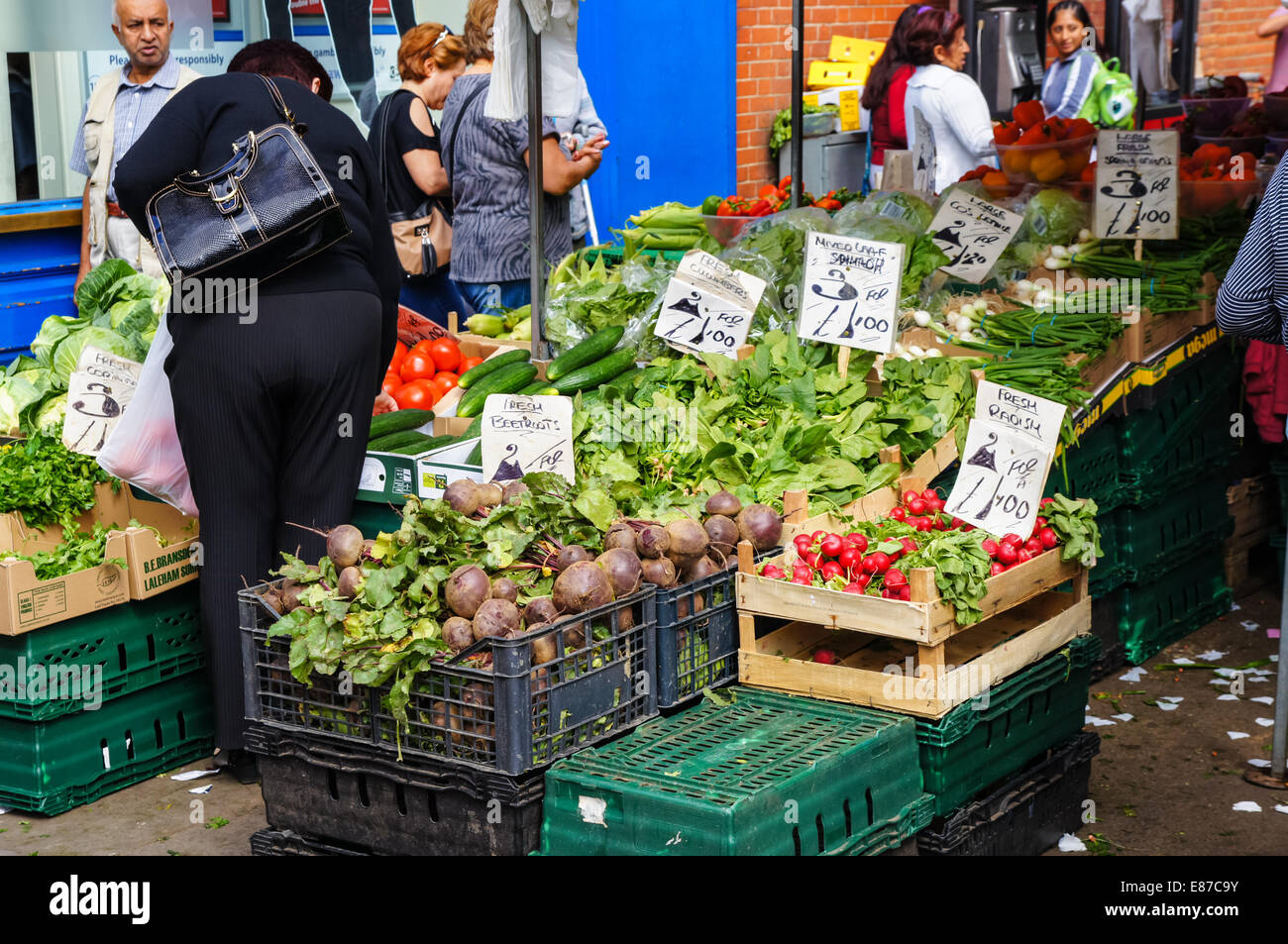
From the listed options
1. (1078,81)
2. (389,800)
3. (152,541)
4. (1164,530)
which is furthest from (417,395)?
(1078,81)

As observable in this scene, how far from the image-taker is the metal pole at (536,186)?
5.78m

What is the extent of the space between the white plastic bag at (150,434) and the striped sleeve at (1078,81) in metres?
8.92

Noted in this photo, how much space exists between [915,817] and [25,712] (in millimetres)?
2721

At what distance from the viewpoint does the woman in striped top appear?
1173 cm

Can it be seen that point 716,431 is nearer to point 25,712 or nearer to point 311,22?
point 25,712

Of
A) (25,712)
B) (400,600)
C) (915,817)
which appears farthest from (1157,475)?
(25,712)

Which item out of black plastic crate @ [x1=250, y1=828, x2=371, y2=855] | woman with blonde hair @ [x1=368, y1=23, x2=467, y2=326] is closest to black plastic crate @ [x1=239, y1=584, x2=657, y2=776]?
black plastic crate @ [x1=250, y1=828, x2=371, y2=855]

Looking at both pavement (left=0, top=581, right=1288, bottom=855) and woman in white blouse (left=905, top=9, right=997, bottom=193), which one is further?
woman in white blouse (left=905, top=9, right=997, bottom=193)

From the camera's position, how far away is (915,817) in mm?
3713

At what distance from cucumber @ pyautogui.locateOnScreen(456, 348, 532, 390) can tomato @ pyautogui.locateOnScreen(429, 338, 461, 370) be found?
0.13 m

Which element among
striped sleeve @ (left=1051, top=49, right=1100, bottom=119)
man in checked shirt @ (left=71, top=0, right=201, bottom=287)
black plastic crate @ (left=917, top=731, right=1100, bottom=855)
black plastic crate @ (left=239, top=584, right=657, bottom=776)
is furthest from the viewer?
striped sleeve @ (left=1051, top=49, right=1100, bottom=119)

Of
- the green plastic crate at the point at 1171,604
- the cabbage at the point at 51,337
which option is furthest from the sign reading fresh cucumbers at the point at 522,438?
the green plastic crate at the point at 1171,604

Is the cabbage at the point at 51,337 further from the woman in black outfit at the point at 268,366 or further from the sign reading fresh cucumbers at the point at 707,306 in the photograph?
the sign reading fresh cucumbers at the point at 707,306

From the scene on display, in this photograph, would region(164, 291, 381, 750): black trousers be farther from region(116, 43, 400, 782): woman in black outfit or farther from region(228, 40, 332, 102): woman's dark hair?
region(228, 40, 332, 102): woman's dark hair
